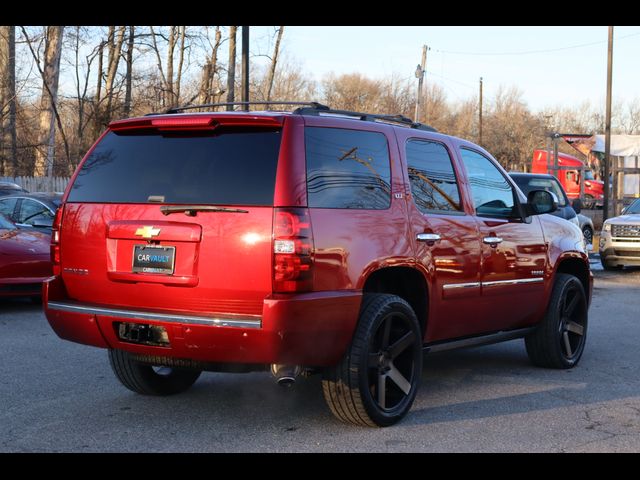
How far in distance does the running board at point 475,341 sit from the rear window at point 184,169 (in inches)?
74.7

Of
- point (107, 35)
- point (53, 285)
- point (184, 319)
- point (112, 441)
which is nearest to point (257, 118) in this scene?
point (184, 319)

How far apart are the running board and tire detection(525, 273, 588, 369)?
176 millimetres

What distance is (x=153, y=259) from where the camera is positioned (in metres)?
5.30

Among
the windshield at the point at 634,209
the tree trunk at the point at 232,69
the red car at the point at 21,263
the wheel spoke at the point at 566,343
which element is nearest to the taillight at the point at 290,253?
the wheel spoke at the point at 566,343

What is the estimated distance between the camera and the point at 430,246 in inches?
243

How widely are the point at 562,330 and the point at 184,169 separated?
13.2 feet

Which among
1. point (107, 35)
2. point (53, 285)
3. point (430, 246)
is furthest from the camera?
point (107, 35)

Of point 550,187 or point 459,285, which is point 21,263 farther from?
point 550,187

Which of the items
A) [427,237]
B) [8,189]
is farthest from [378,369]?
[8,189]

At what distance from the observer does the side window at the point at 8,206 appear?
44.3ft

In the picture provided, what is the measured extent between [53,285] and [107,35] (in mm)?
31113

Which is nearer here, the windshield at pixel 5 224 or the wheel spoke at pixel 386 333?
the wheel spoke at pixel 386 333

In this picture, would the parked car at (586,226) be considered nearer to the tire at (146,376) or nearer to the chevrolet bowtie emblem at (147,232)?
the tire at (146,376)
